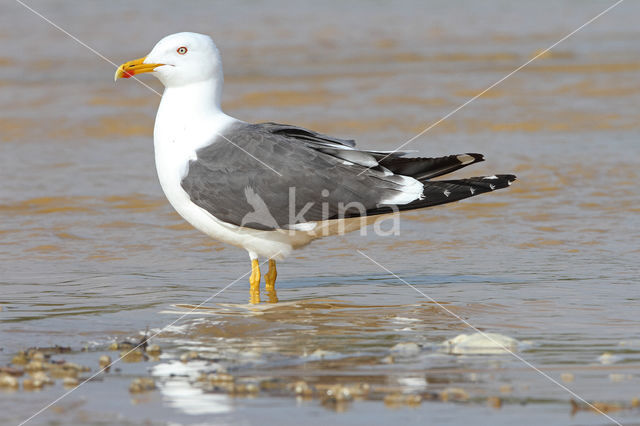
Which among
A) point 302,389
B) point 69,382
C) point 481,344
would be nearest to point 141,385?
point 69,382

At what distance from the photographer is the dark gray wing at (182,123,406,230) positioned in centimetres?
568

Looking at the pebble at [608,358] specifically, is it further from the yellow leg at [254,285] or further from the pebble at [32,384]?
the pebble at [32,384]

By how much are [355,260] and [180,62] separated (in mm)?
1799

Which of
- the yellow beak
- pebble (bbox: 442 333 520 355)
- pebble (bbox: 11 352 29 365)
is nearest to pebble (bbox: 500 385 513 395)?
pebble (bbox: 442 333 520 355)

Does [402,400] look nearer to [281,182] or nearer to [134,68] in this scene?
[281,182]

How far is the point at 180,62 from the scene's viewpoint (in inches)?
239

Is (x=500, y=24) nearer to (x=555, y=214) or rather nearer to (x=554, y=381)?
(x=555, y=214)

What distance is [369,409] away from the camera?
3.70 m

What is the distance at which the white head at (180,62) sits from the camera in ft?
19.9

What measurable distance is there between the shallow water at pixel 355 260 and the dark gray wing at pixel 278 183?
50 cm

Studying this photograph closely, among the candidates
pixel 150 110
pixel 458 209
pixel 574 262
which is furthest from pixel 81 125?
pixel 574 262

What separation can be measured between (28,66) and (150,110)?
455cm

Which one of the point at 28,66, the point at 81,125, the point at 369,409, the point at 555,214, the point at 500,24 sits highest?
the point at 500,24

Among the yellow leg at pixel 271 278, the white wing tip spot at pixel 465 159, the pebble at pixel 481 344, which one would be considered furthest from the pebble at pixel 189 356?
the white wing tip spot at pixel 465 159
